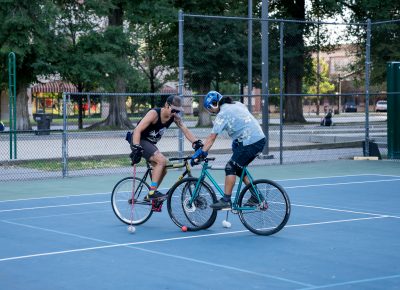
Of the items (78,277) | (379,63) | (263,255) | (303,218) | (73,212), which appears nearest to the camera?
(78,277)

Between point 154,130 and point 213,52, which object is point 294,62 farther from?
point 154,130

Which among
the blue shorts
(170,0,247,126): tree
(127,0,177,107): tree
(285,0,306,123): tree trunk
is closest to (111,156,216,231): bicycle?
the blue shorts

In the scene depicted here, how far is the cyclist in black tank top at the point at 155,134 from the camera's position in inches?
439

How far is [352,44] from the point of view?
38.2 metres

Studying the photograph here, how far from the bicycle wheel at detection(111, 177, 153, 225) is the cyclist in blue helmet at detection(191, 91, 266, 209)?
115 centimetres

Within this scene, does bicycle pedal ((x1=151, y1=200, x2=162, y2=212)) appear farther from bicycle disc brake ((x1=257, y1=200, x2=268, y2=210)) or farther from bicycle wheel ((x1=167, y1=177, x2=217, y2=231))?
bicycle disc brake ((x1=257, y1=200, x2=268, y2=210))

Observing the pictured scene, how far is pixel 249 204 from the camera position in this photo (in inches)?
423

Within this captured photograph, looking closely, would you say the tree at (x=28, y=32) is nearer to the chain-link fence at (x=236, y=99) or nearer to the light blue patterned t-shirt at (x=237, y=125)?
the chain-link fence at (x=236, y=99)

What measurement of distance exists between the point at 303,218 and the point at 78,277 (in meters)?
4.91

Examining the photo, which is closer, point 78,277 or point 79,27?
point 78,277

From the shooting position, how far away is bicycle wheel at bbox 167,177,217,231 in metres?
10.9

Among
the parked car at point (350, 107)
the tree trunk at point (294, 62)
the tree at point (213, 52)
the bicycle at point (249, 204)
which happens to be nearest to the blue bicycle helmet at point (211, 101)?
the bicycle at point (249, 204)

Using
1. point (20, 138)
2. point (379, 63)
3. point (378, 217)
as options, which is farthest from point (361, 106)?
point (378, 217)

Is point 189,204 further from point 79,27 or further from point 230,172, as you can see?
point 79,27
